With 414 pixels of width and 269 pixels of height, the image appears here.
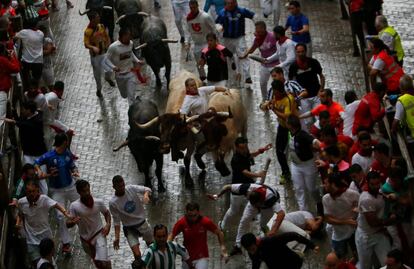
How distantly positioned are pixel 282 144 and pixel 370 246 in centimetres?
418

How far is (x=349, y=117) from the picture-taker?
18984 millimetres

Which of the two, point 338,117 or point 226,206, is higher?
point 338,117

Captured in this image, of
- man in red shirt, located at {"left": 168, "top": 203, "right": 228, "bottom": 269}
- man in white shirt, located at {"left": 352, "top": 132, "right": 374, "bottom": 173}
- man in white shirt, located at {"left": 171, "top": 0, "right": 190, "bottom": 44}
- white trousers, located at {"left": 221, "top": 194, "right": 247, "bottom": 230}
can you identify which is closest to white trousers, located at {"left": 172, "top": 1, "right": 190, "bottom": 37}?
man in white shirt, located at {"left": 171, "top": 0, "right": 190, "bottom": 44}

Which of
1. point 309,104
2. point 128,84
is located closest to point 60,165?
point 128,84

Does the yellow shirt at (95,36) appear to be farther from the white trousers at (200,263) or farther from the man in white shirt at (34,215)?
the white trousers at (200,263)

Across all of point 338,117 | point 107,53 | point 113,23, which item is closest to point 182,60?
point 113,23

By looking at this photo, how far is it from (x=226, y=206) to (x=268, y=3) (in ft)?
25.2

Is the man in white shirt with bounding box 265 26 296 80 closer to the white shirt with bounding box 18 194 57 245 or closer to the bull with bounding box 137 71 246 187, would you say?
the bull with bounding box 137 71 246 187

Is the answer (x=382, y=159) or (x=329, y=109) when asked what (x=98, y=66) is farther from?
(x=382, y=159)

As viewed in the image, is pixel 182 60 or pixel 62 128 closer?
pixel 62 128

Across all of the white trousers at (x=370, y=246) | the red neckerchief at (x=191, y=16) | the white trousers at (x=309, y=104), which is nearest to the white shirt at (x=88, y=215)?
the white trousers at (x=370, y=246)

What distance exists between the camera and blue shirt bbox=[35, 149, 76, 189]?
1822 cm

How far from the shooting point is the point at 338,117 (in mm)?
19062

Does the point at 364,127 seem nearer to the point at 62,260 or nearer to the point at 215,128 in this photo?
the point at 215,128
